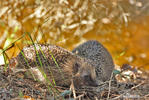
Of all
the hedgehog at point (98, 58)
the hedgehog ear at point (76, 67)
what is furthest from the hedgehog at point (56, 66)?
the hedgehog at point (98, 58)

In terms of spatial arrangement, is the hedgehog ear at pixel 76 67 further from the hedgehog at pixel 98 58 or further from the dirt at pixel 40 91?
the hedgehog at pixel 98 58

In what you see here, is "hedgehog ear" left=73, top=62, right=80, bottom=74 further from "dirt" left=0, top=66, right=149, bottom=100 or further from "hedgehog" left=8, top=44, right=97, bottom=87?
"dirt" left=0, top=66, right=149, bottom=100

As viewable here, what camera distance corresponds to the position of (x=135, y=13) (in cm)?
561

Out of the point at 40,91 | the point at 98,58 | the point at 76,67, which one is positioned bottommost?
the point at 40,91

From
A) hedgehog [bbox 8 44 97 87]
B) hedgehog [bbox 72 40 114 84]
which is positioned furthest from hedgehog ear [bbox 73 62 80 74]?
hedgehog [bbox 72 40 114 84]

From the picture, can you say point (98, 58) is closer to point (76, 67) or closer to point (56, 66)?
point (76, 67)

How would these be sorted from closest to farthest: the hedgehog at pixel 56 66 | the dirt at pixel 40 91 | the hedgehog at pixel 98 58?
1. the dirt at pixel 40 91
2. the hedgehog at pixel 56 66
3. the hedgehog at pixel 98 58

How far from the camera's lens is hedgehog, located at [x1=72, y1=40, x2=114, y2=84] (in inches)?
110

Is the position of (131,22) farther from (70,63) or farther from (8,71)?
(8,71)

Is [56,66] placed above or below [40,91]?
above

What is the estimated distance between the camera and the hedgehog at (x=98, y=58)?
2789mm

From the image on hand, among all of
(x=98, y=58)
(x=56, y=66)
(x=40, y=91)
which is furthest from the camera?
(x=98, y=58)

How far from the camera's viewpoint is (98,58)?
2984mm

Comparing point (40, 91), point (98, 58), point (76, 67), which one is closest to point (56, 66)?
point (76, 67)
